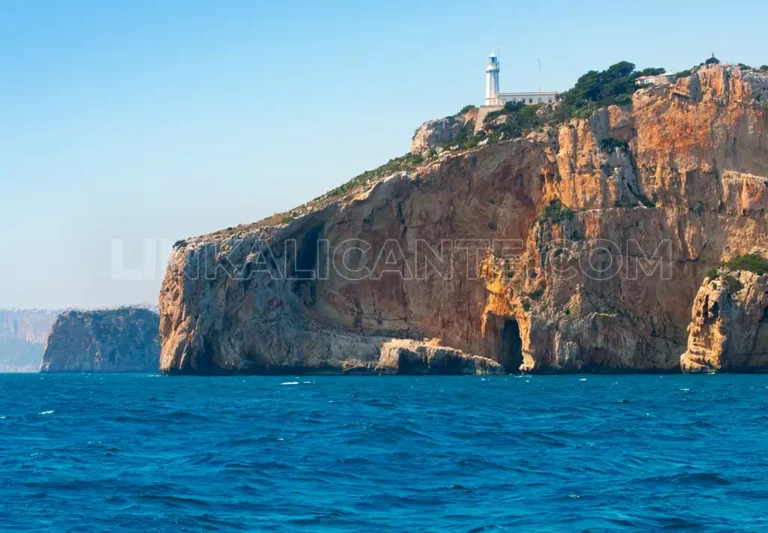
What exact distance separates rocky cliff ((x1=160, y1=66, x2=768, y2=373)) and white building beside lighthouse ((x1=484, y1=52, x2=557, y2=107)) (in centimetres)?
1264

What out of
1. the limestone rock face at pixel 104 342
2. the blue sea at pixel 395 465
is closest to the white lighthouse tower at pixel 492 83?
the blue sea at pixel 395 465

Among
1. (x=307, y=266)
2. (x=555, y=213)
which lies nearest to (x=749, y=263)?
(x=555, y=213)

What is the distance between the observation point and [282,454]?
2984 cm

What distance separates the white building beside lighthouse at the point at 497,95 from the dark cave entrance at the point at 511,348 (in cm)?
2302

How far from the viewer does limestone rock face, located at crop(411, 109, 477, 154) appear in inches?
3642

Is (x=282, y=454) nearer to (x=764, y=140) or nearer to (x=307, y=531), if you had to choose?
(x=307, y=531)

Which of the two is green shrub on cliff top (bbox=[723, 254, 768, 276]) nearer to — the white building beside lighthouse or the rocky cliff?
the rocky cliff

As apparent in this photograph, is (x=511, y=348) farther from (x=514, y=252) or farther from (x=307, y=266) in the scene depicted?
(x=307, y=266)

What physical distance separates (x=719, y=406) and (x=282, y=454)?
20274 millimetres

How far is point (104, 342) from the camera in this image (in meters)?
163

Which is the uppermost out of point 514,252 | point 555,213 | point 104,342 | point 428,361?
point 555,213

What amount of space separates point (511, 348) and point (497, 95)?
26.3m

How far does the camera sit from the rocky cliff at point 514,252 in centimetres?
7344

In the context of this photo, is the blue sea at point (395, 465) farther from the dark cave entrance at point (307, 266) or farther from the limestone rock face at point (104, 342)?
the limestone rock face at point (104, 342)
